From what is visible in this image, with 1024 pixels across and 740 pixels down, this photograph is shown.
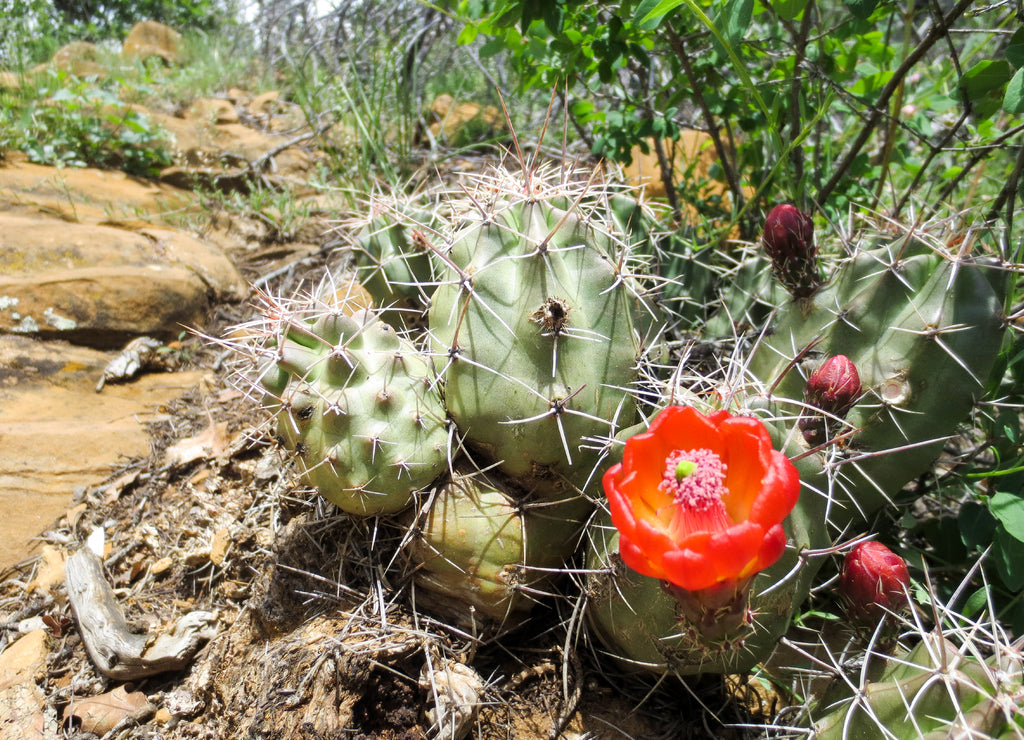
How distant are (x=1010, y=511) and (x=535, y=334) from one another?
1.21 m

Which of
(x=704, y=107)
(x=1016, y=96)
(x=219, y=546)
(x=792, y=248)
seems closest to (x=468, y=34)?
(x=704, y=107)

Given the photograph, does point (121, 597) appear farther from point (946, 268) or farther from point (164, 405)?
point (946, 268)

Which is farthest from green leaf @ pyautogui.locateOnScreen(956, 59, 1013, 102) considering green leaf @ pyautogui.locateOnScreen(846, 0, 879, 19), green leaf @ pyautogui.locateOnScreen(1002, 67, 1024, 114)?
green leaf @ pyautogui.locateOnScreen(846, 0, 879, 19)

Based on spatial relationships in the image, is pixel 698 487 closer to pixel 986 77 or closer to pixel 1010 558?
pixel 1010 558

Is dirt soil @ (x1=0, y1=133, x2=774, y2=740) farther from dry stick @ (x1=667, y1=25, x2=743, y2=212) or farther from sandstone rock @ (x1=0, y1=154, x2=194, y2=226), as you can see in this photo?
sandstone rock @ (x1=0, y1=154, x2=194, y2=226)

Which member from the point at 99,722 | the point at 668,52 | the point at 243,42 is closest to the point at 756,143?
the point at 668,52

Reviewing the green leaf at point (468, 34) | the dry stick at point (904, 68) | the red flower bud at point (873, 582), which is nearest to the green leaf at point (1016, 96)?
the dry stick at point (904, 68)

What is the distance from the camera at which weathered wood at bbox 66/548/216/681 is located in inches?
79.2

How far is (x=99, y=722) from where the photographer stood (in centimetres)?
192

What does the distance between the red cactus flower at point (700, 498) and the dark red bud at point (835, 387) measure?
323 millimetres

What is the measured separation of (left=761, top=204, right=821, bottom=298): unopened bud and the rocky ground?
1.08 m

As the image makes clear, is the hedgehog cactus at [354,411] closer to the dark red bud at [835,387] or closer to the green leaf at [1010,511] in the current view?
the dark red bud at [835,387]

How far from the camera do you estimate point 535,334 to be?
161 centimetres

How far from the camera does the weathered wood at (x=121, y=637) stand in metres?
2.01
